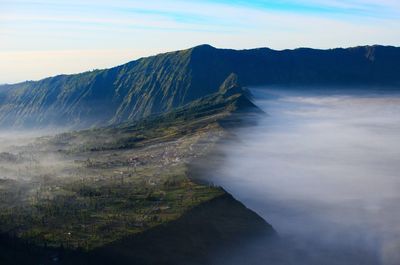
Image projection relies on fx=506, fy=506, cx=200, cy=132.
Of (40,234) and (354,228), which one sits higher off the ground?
(40,234)

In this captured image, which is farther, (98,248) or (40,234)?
(40,234)

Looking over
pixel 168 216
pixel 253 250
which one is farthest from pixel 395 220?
pixel 168 216

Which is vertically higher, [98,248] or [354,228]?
[98,248]

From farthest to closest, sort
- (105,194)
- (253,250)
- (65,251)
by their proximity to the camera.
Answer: (105,194)
(253,250)
(65,251)

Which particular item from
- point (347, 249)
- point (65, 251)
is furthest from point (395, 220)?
point (65, 251)

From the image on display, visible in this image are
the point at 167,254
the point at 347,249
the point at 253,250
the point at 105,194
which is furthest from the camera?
the point at 105,194

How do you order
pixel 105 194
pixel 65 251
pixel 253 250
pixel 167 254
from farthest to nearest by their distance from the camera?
pixel 105 194 < pixel 253 250 < pixel 167 254 < pixel 65 251

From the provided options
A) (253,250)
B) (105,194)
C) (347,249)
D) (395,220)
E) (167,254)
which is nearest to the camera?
(167,254)

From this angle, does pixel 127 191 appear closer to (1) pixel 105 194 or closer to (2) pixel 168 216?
(1) pixel 105 194

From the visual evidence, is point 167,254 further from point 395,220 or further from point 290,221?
point 395,220
